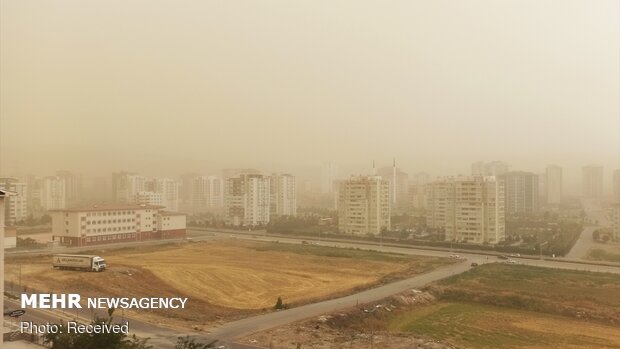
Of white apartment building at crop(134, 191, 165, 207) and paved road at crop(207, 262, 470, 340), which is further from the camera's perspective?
white apartment building at crop(134, 191, 165, 207)

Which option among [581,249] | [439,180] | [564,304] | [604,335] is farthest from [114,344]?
[439,180]

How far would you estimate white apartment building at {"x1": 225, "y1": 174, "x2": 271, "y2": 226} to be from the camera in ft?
88.5

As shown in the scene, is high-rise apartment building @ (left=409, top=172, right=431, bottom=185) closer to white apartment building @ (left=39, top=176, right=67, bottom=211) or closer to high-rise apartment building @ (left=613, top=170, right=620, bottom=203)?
high-rise apartment building @ (left=613, top=170, right=620, bottom=203)

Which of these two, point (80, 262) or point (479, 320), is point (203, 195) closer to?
point (80, 262)

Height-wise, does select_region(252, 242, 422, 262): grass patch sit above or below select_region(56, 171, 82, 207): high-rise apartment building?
below

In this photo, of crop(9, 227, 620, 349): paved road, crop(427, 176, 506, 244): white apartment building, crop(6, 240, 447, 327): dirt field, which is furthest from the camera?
crop(427, 176, 506, 244): white apartment building

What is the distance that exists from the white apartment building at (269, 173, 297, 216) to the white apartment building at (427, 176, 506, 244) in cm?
1437

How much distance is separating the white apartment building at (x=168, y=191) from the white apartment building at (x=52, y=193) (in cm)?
550

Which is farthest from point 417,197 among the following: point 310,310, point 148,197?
point 310,310

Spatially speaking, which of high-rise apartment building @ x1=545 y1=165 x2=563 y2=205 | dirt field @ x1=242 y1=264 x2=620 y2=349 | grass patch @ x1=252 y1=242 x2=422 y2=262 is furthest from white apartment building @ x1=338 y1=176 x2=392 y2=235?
high-rise apartment building @ x1=545 y1=165 x2=563 y2=205

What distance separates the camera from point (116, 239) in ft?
59.4

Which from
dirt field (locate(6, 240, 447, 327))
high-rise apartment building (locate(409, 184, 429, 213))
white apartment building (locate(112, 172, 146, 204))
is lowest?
dirt field (locate(6, 240, 447, 327))

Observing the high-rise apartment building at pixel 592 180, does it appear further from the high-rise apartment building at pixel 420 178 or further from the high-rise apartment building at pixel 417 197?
the high-rise apartment building at pixel 417 197

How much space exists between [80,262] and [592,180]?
5046 centimetres
